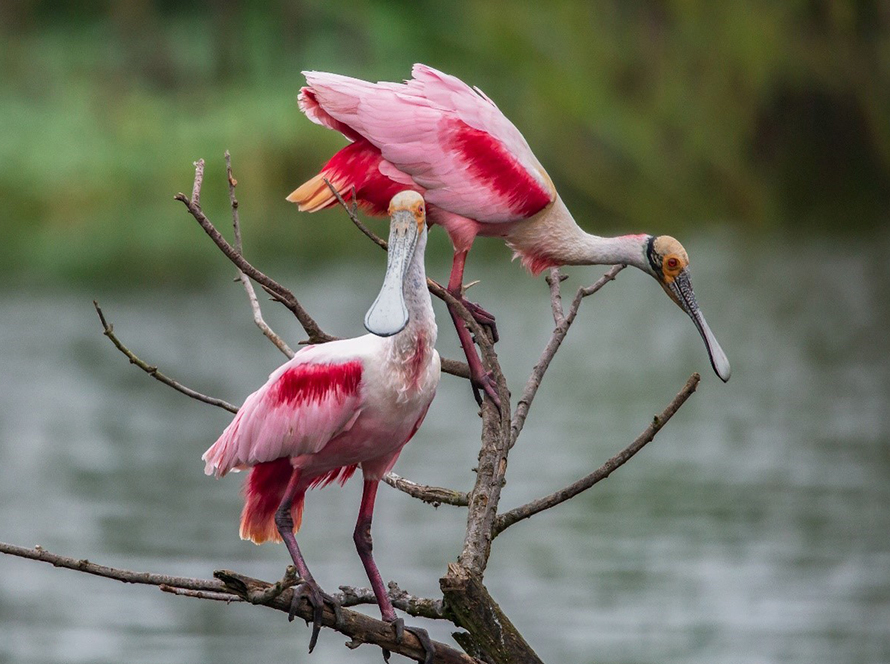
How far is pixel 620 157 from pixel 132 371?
75.9 feet

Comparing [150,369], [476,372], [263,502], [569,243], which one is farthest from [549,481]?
[150,369]

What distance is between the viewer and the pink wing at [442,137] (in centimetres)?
504

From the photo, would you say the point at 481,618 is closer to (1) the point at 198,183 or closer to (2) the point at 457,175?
(1) the point at 198,183

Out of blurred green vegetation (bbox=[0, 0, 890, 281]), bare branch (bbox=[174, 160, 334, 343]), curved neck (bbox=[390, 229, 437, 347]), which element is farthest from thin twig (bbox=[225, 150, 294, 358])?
blurred green vegetation (bbox=[0, 0, 890, 281])

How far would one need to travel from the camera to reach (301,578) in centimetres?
381

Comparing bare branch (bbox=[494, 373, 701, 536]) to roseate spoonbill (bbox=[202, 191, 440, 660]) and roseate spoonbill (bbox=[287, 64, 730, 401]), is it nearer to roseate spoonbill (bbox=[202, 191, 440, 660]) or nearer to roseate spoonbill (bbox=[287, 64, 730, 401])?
roseate spoonbill (bbox=[202, 191, 440, 660])

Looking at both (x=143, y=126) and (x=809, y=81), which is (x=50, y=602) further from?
(x=809, y=81)

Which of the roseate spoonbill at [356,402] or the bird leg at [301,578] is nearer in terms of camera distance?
the bird leg at [301,578]

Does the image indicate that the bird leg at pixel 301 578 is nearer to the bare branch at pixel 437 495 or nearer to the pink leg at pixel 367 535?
the pink leg at pixel 367 535

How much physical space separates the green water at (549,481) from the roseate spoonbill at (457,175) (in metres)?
7.10

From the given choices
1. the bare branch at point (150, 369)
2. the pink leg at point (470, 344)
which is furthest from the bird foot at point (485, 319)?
the bare branch at point (150, 369)

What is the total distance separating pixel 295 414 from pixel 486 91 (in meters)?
38.9

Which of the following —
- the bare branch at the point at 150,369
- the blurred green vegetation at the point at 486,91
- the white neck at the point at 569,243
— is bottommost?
the bare branch at the point at 150,369

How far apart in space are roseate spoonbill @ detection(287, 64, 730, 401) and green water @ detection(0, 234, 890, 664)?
7.10 m
